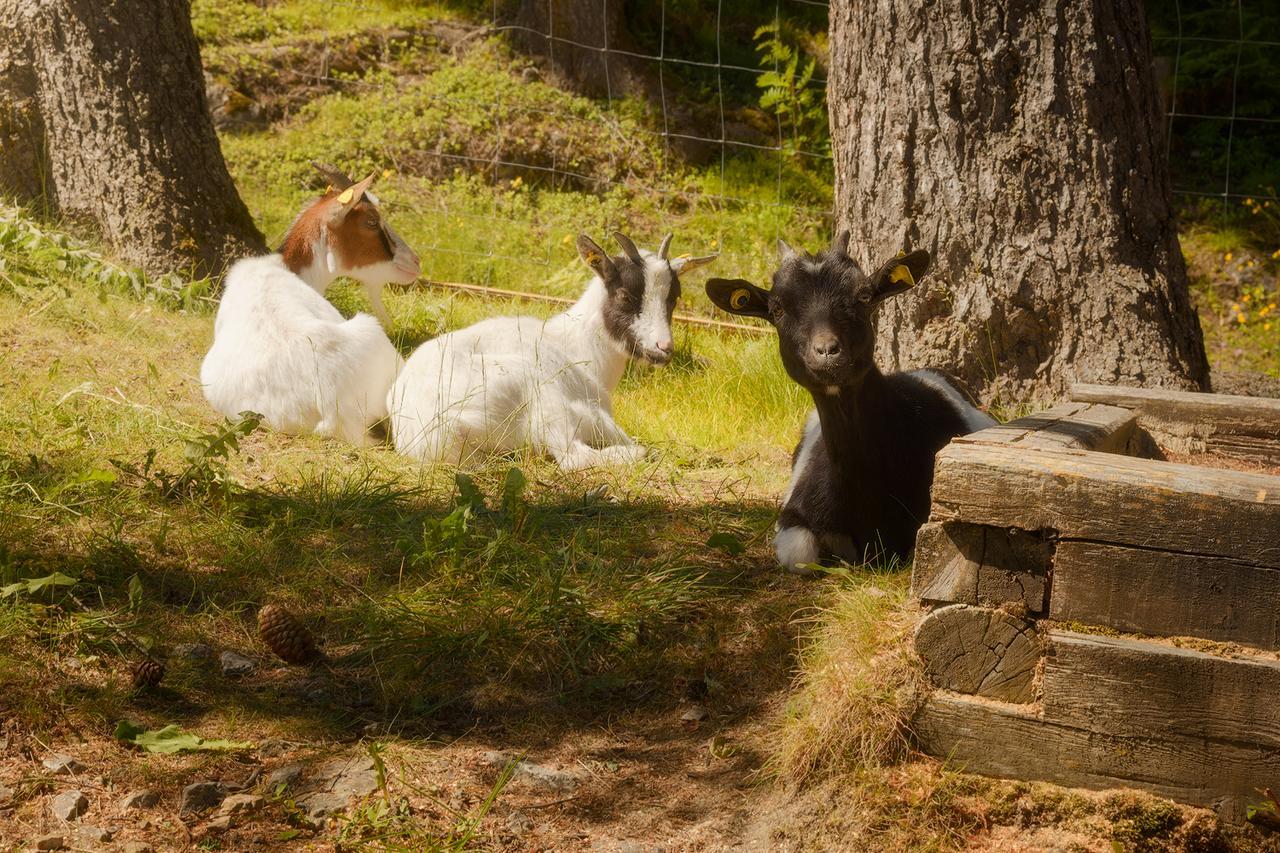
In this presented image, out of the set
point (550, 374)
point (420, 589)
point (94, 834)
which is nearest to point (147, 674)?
point (94, 834)

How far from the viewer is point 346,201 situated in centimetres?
664

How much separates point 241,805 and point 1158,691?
7.39 ft

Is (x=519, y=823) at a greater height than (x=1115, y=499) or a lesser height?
lesser

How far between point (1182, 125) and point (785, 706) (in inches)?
407

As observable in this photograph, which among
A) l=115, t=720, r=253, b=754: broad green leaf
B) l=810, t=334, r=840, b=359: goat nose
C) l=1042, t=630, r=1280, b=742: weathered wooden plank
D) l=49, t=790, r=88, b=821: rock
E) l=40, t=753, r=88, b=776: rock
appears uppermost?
l=810, t=334, r=840, b=359: goat nose

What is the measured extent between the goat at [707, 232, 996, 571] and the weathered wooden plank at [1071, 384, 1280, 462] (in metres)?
0.72

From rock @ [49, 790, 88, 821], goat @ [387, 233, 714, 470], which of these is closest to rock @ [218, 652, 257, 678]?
rock @ [49, 790, 88, 821]

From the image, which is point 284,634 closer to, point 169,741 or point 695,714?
point 169,741

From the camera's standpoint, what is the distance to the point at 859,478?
3.99 m

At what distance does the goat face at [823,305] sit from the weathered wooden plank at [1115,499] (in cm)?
74

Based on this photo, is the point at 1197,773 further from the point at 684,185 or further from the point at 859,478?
the point at 684,185

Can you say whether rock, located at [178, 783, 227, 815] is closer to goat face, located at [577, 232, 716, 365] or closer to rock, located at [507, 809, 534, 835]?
rock, located at [507, 809, 534, 835]

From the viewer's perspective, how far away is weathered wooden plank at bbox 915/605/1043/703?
3037 mm

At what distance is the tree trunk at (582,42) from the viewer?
12.1 meters
